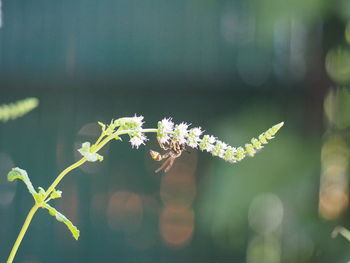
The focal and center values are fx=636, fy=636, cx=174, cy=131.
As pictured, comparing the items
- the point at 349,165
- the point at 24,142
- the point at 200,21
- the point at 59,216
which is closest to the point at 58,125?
the point at 24,142

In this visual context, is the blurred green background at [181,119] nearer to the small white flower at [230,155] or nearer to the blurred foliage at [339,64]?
the blurred foliage at [339,64]

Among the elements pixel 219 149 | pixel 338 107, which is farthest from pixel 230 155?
pixel 338 107

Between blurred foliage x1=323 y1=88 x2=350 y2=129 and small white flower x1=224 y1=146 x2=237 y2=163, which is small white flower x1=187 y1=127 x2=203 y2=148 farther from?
blurred foliage x1=323 y1=88 x2=350 y2=129

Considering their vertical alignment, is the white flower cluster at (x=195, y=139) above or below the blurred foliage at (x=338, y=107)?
below

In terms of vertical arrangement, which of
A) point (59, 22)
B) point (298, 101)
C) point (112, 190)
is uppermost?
point (59, 22)

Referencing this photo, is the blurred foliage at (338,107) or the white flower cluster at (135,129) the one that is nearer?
the white flower cluster at (135,129)

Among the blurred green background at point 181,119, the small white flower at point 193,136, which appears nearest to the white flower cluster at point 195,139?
the small white flower at point 193,136

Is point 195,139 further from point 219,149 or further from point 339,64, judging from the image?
point 339,64

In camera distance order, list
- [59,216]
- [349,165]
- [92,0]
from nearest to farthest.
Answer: [59,216]
[349,165]
[92,0]

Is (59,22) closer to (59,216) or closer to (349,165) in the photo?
(349,165)
